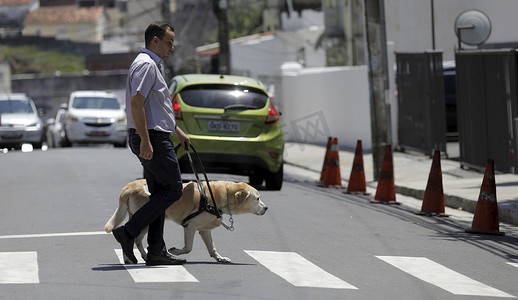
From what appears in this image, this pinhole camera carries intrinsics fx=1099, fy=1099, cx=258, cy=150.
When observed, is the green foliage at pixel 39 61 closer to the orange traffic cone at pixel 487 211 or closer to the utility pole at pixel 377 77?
the utility pole at pixel 377 77

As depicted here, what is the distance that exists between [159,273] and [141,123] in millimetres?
1161

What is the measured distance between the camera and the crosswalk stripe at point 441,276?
324 inches

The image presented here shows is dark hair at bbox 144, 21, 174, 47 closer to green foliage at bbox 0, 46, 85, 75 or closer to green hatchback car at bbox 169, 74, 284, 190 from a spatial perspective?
green hatchback car at bbox 169, 74, 284, 190

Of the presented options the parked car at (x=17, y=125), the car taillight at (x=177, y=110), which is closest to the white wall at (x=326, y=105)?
the parked car at (x=17, y=125)

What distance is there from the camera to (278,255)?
9766 mm

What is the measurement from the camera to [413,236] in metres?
11.8

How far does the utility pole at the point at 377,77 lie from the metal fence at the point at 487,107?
60.9 inches

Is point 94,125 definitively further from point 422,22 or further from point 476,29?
point 476,29

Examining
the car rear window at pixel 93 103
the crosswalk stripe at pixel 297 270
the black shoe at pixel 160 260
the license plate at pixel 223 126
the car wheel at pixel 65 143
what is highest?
the license plate at pixel 223 126

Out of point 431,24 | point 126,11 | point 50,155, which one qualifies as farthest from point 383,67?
point 126,11

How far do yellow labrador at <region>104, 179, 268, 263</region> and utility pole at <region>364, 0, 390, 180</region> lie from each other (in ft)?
33.4

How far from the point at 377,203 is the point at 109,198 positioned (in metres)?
3.78

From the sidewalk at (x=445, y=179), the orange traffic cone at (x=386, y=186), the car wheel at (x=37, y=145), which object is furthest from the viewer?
the car wheel at (x=37, y=145)

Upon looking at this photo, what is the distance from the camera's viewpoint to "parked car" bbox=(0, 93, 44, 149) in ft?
110
